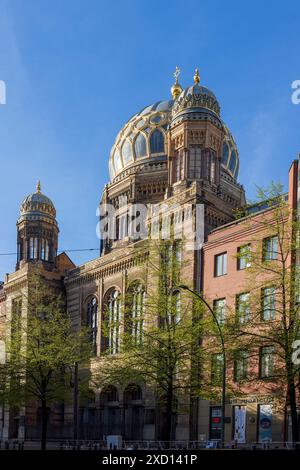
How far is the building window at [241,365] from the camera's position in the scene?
35219 millimetres

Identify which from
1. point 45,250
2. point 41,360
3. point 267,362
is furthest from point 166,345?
point 45,250

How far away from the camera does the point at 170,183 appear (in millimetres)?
56156

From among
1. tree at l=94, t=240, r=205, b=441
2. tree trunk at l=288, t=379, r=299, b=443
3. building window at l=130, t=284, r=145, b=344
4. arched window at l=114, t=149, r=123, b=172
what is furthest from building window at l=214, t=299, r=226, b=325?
arched window at l=114, t=149, r=123, b=172

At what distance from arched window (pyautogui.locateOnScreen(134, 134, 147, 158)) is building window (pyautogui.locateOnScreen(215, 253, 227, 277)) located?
26.7 metres

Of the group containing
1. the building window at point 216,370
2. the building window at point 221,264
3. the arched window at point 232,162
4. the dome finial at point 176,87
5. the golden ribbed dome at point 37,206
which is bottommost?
the building window at point 216,370

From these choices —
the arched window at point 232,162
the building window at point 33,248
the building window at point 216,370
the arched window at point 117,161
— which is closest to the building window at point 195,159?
the arched window at point 232,162

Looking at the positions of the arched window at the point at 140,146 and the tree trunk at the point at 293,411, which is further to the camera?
the arched window at the point at 140,146

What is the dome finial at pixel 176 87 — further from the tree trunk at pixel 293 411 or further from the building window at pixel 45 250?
the tree trunk at pixel 293 411

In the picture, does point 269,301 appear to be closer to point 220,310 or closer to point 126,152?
point 220,310

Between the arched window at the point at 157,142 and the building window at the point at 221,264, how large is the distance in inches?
1007

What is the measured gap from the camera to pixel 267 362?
38844 mm

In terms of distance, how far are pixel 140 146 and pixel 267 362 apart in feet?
124
